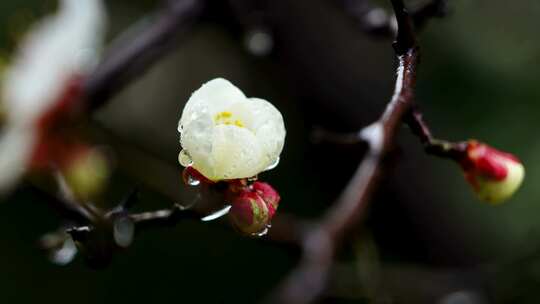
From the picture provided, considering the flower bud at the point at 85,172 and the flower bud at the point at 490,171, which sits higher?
the flower bud at the point at 490,171

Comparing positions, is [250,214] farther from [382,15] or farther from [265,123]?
[382,15]

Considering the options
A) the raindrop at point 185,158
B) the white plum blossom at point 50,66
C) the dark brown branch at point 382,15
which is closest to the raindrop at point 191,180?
the raindrop at point 185,158

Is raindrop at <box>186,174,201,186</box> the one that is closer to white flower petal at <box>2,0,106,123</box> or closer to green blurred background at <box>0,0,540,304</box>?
white flower petal at <box>2,0,106,123</box>

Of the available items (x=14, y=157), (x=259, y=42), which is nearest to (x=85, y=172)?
(x=14, y=157)

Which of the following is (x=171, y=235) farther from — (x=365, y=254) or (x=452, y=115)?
(x=365, y=254)

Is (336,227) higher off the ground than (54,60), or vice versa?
(54,60)

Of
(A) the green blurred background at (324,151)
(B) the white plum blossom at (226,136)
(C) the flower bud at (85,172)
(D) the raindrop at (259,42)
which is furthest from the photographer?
(A) the green blurred background at (324,151)

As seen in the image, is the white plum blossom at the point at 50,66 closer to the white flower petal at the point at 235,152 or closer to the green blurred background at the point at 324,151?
the green blurred background at the point at 324,151

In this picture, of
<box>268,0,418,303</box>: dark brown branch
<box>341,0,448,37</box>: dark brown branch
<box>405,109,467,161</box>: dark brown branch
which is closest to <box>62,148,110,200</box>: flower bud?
<box>268,0,418,303</box>: dark brown branch
